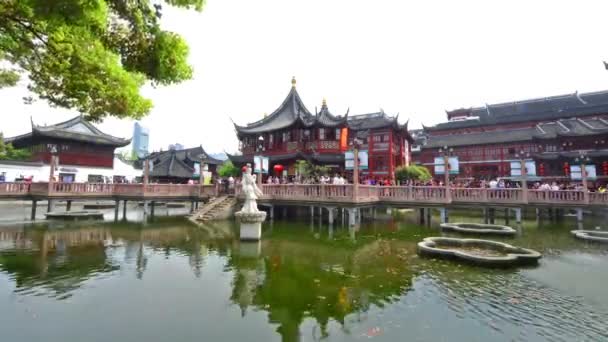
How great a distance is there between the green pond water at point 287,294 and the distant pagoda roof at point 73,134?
28.4m

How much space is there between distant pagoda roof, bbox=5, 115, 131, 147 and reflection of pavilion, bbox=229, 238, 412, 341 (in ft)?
114

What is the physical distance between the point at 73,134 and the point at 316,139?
2948cm

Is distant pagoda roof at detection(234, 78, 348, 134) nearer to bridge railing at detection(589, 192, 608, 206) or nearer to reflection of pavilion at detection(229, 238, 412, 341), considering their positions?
bridge railing at detection(589, 192, 608, 206)

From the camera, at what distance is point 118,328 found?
5.54 m

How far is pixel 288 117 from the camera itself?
33562 mm

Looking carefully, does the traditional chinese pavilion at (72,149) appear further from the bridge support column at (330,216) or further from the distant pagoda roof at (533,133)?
the distant pagoda roof at (533,133)

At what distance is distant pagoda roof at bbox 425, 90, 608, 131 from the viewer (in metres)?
41.3

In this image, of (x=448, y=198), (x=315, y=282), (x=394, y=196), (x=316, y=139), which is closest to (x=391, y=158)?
(x=316, y=139)

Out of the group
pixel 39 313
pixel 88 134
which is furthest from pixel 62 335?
pixel 88 134

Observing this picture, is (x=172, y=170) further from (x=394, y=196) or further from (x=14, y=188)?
(x=394, y=196)

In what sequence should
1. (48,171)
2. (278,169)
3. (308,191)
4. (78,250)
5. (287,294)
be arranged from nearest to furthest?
(287,294)
(78,250)
(308,191)
(278,169)
(48,171)

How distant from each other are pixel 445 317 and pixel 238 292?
4512mm

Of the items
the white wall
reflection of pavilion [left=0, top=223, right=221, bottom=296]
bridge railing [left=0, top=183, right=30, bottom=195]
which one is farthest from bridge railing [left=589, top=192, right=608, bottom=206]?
the white wall

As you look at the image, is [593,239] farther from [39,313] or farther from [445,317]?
[39,313]
